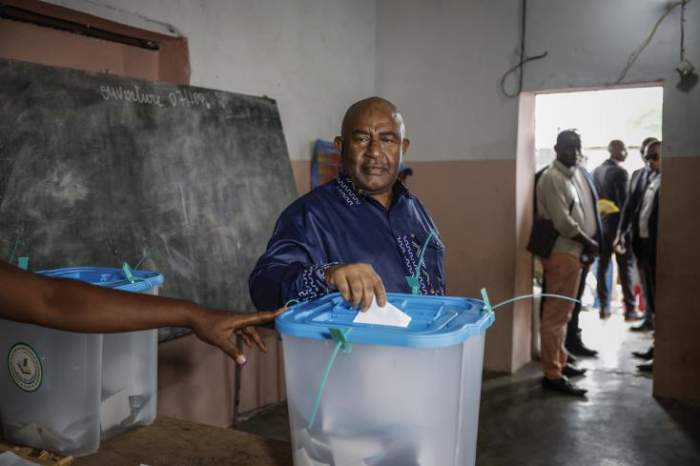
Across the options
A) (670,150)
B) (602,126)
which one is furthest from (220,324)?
(602,126)

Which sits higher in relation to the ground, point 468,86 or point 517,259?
point 468,86

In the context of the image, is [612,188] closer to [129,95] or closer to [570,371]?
[570,371]

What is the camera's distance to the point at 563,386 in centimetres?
405

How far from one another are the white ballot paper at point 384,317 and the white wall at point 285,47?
2.23m

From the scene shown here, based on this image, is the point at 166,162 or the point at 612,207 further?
the point at 612,207

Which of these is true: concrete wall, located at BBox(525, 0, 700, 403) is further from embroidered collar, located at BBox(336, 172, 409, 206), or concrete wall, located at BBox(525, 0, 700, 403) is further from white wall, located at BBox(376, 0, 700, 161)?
embroidered collar, located at BBox(336, 172, 409, 206)

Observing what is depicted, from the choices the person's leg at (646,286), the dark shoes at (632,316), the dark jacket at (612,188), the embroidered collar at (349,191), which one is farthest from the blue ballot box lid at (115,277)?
the dark shoes at (632,316)

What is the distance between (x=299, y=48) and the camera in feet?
13.1

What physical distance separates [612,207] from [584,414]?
2.38 meters

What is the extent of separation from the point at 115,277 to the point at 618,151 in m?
5.18

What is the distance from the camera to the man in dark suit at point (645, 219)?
4.88 m

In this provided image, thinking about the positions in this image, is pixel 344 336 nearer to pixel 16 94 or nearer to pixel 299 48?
pixel 16 94

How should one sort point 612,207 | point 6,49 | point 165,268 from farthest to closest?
point 612,207 → point 165,268 → point 6,49

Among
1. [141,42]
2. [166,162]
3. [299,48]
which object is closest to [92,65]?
[141,42]
